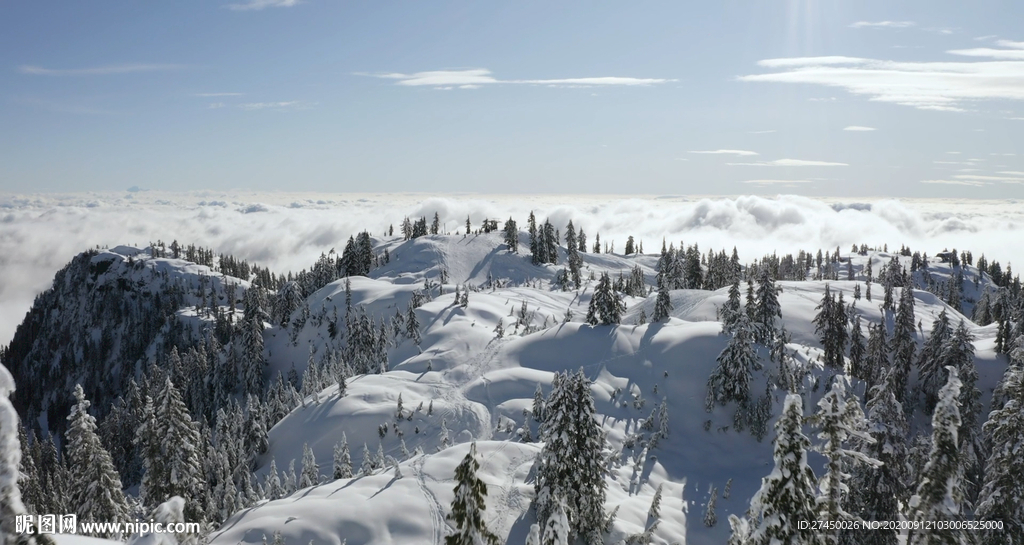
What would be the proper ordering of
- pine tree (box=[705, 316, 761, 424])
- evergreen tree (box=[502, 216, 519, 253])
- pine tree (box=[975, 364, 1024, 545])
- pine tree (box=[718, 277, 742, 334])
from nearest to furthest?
pine tree (box=[975, 364, 1024, 545]) → pine tree (box=[705, 316, 761, 424]) → pine tree (box=[718, 277, 742, 334]) → evergreen tree (box=[502, 216, 519, 253])

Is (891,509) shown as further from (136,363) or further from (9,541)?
(136,363)

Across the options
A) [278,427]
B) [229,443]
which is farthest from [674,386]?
[229,443]

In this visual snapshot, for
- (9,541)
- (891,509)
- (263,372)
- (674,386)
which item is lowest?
(263,372)

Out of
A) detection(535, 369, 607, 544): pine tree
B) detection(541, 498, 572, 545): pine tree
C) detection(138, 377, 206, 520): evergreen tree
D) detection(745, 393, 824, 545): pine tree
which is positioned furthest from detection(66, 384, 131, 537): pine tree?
detection(745, 393, 824, 545): pine tree

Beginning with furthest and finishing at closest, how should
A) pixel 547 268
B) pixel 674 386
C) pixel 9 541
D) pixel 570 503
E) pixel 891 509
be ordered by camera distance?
pixel 547 268 < pixel 674 386 < pixel 570 503 < pixel 891 509 < pixel 9 541

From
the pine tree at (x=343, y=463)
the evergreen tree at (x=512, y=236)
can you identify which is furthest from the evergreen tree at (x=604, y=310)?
the evergreen tree at (x=512, y=236)

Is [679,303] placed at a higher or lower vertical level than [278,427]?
higher

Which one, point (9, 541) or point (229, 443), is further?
point (229, 443)

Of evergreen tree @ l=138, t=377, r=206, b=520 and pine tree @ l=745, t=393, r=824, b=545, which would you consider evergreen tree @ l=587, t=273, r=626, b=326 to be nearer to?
evergreen tree @ l=138, t=377, r=206, b=520
